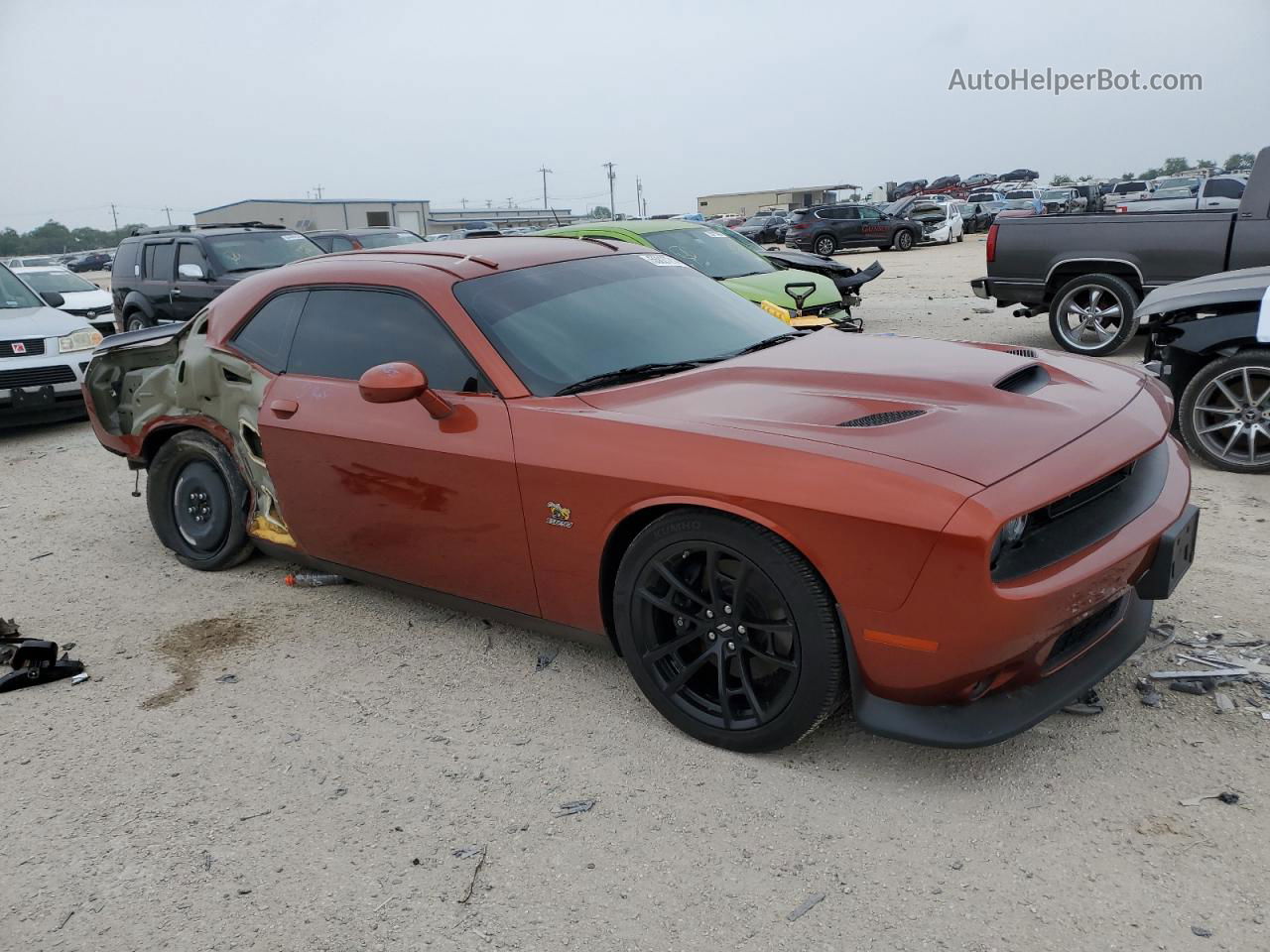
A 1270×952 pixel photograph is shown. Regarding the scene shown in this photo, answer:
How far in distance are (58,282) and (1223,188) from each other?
21902mm

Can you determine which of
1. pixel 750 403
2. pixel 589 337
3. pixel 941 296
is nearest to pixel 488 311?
pixel 589 337

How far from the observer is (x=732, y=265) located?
33.9ft

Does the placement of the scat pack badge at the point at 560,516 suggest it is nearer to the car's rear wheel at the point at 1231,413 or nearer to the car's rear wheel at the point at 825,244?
the car's rear wheel at the point at 1231,413

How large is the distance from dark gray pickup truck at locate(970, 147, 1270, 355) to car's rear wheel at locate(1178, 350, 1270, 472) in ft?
10.3

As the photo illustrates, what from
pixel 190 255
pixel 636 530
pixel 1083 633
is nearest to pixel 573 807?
pixel 636 530

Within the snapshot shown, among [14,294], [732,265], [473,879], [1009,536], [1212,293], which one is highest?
[14,294]

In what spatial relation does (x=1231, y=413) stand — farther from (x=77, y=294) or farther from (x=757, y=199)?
(x=757, y=199)

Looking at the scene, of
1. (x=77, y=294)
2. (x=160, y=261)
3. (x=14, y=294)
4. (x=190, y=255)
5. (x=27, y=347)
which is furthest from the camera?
(x=77, y=294)

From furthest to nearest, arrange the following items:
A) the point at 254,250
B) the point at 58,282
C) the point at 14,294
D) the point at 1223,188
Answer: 1. the point at 1223,188
2. the point at 58,282
3. the point at 254,250
4. the point at 14,294

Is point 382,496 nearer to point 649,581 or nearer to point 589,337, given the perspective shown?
point 589,337

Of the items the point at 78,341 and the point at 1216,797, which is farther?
the point at 78,341

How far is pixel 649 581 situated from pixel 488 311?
4.24ft

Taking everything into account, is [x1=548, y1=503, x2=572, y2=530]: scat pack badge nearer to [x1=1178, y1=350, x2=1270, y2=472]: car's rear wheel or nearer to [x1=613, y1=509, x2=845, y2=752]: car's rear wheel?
[x1=613, y1=509, x2=845, y2=752]: car's rear wheel

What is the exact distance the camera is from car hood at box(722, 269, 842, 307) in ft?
31.3
